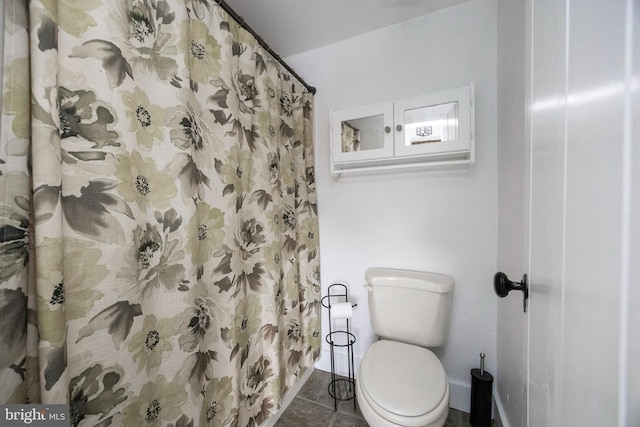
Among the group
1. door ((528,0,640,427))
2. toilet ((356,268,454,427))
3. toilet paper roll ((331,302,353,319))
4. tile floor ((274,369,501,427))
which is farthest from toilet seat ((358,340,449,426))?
tile floor ((274,369,501,427))

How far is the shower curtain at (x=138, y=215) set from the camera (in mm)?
494

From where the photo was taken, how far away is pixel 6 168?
49 cm

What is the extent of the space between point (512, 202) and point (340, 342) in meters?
1.33

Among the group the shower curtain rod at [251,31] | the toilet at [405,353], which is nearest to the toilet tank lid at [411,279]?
the toilet at [405,353]

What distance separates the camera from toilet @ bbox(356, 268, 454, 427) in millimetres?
832

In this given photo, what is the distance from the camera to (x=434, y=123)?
1.23m

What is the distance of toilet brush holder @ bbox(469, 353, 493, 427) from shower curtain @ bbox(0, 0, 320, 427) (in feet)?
3.37

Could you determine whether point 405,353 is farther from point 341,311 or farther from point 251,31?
point 251,31

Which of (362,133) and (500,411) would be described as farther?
(362,133)

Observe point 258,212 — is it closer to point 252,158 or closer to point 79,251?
point 252,158

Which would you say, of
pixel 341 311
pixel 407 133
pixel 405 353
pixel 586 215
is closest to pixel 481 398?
pixel 405 353

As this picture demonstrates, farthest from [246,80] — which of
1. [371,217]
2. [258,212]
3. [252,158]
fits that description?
[371,217]

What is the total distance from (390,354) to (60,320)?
3.95ft

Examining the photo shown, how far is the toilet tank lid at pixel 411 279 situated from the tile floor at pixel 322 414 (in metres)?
0.70
